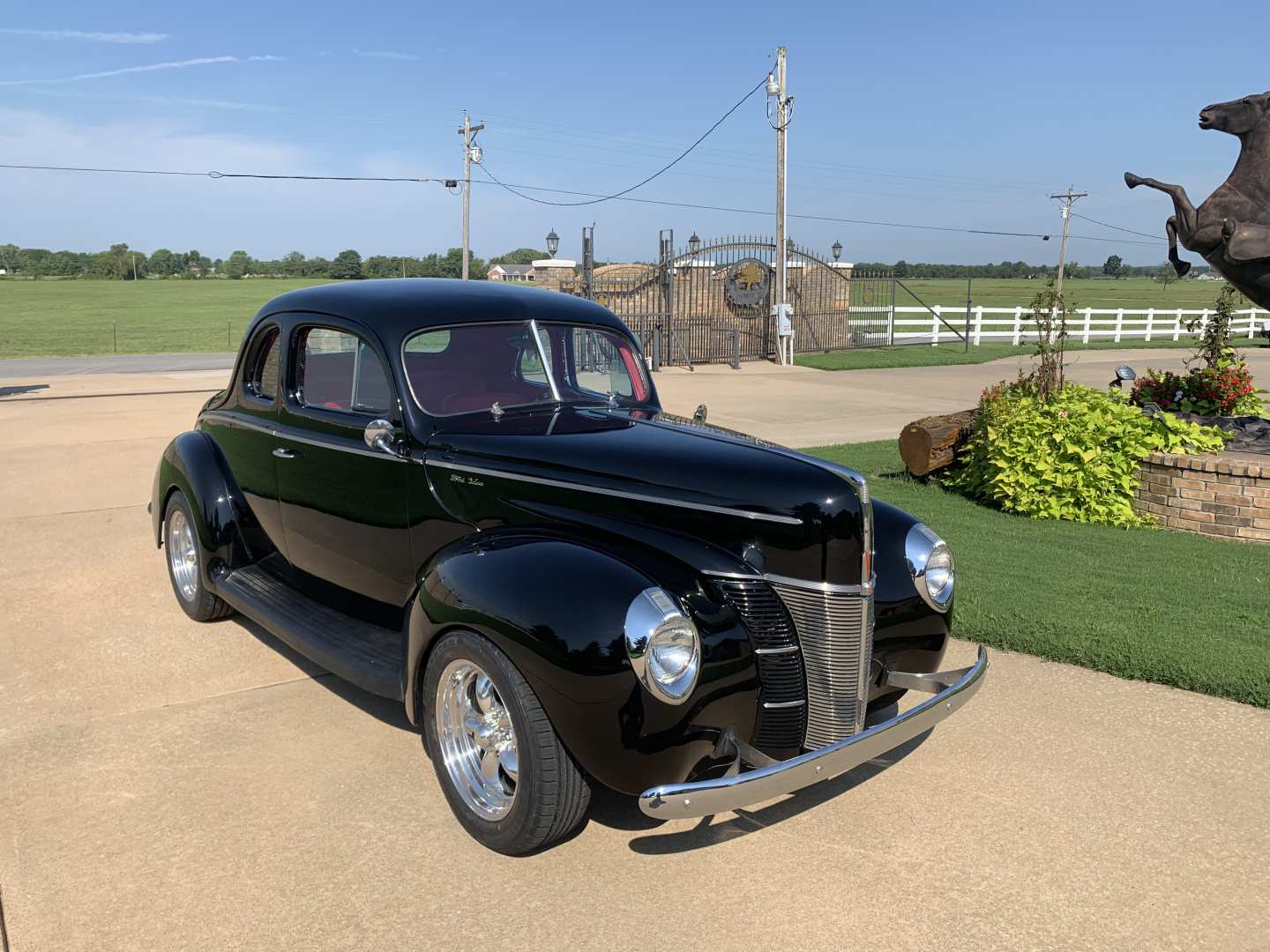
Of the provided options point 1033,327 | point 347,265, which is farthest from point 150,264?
point 1033,327

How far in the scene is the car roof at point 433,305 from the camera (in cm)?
418

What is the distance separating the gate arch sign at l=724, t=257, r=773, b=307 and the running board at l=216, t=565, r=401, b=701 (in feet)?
66.8

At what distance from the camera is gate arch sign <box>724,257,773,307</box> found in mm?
24297

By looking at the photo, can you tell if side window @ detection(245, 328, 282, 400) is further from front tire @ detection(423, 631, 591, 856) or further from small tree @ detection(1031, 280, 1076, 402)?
small tree @ detection(1031, 280, 1076, 402)

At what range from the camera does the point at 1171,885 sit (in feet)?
10.1

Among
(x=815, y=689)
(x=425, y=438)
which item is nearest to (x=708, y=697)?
(x=815, y=689)

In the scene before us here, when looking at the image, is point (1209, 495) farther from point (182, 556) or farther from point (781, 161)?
point (781, 161)

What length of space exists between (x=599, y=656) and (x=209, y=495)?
119 inches

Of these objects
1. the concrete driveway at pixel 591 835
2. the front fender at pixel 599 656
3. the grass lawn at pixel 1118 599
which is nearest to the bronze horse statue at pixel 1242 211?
the grass lawn at pixel 1118 599

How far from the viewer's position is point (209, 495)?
5113 millimetres

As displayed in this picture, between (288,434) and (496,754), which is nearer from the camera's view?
(496,754)

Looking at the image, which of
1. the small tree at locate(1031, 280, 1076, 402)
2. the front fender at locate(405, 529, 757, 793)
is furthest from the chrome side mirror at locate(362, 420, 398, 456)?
the small tree at locate(1031, 280, 1076, 402)

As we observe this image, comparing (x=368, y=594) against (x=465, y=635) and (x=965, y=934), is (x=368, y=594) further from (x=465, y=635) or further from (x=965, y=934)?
(x=965, y=934)

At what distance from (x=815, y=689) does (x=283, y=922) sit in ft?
5.54
